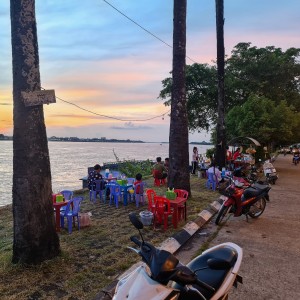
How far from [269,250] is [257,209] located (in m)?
2.77

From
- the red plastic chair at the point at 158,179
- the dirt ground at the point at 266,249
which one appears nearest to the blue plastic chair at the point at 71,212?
the dirt ground at the point at 266,249

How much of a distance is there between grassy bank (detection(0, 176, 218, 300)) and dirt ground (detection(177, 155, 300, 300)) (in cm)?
96

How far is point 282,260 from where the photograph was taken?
18.8 ft

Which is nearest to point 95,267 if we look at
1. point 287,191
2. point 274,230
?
point 274,230

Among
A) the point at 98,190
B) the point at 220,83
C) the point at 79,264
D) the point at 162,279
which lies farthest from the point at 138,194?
the point at 220,83

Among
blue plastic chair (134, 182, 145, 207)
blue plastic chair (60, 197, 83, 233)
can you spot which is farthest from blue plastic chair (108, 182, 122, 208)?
blue plastic chair (60, 197, 83, 233)

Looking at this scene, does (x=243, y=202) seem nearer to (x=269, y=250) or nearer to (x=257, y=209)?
(x=257, y=209)

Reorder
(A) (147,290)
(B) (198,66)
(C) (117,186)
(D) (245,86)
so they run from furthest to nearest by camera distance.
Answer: (D) (245,86), (B) (198,66), (C) (117,186), (A) (147,290)

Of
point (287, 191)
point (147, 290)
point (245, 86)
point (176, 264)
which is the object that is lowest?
point (287, 191)

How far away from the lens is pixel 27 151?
4.85 metres

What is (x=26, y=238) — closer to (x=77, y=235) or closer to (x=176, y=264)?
(x=77, y=235)

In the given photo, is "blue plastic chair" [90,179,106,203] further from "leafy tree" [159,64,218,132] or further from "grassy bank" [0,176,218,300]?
"leafy tree" [159,64,218,132]

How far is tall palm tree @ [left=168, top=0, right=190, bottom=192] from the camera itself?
9.93 m

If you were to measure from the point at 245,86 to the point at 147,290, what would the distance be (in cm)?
2973
